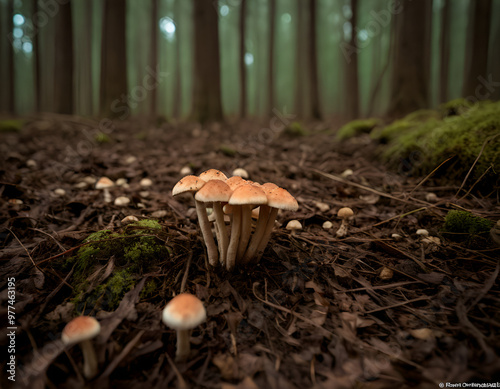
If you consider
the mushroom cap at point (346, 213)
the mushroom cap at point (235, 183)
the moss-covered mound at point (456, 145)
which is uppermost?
the moss-covered mound at point (456, 145)

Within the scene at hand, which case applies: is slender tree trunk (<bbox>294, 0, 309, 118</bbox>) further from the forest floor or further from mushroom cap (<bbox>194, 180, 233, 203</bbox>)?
mushroom cap (<bbox>194, 180, 233, 203</bbox>)

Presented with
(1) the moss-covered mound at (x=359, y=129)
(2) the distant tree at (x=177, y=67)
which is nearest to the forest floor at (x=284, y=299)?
(1) the moss-covered mound at (x=359, y=129)

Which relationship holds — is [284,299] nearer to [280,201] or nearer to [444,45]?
[280,201]

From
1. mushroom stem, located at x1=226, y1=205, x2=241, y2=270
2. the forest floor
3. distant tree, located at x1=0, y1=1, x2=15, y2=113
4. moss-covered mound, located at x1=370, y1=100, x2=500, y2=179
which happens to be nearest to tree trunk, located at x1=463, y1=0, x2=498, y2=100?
moss-covered mound, located at x1=370, y1=100, x2=500, y2=179

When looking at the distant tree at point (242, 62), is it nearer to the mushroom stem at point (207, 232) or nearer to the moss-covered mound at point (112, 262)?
the moss-covered mound at point (112, 262)

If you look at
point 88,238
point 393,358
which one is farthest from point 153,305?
point 393,358
